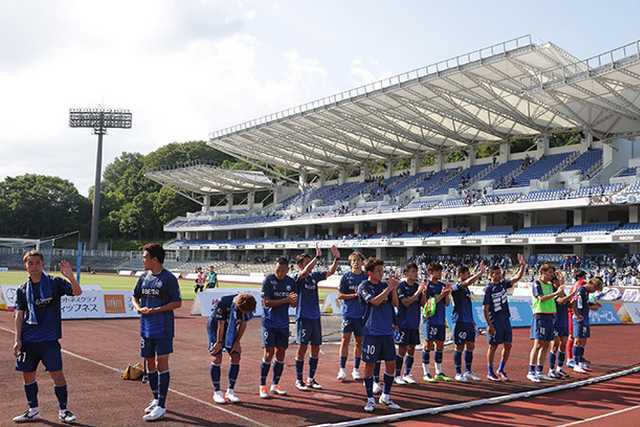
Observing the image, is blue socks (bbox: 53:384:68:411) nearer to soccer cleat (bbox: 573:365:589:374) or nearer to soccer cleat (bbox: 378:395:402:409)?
soccer cleat (bbox: 378:395:402:409)

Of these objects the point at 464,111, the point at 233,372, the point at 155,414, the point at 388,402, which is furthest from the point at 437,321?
the point at 464,111

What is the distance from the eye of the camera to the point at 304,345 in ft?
32.3

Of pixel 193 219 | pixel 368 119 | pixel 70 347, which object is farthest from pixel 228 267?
pixel 70 347

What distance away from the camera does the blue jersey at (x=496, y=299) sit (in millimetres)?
10945

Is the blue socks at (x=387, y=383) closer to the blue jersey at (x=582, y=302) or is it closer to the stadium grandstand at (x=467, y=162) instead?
the blue jersey at (x=582, y=302)

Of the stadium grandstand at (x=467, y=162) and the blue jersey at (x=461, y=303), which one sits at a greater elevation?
the stadium grandstand at (x=467, y=162)

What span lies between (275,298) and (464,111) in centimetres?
3886

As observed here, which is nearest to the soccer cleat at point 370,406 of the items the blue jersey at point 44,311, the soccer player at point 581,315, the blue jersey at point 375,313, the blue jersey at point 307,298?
the blue jersey at point 375,313

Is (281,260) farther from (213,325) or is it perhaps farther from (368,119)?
(368,119)

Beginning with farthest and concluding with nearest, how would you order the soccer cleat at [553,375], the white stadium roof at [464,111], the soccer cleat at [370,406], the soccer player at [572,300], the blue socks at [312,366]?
1. the white stadium roof at [464,111]
2. the soccer player at [572,300]
3. the soccer cleat at [553,375]
4. the blue socks at [312,366]
5. the soccer cleat at [370,406]

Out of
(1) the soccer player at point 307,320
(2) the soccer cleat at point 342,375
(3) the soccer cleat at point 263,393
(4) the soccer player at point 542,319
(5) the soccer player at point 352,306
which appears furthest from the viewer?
(4) the soccer player at point 542,319

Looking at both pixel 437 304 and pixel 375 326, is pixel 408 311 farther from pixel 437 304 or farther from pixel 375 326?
pixel 375 326

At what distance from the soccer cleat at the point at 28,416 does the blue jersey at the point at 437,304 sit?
20.1 ft

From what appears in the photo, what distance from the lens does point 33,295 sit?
24.3ft
